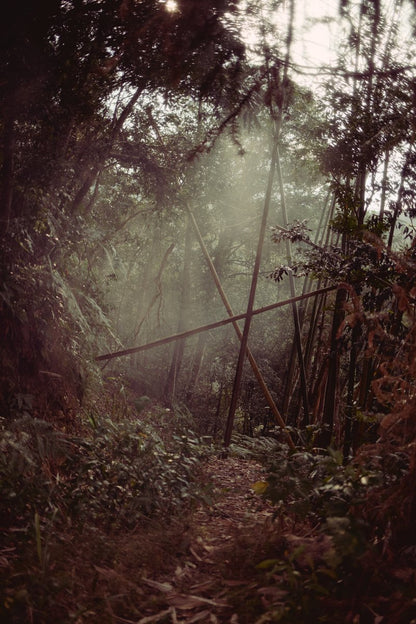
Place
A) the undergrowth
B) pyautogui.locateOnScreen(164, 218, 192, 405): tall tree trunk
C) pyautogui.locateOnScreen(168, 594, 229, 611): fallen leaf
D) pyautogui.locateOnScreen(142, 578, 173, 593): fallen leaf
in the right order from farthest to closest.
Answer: pyautogui.locateOnScreen(164, 218, 192, 405): tall tree trunk → pyautogui.locateOnScreen(142, 578, 173, 593): fallen leaf → pyautogui.locateOnScreen(168, 594, 229, 611): fallen leaf → the undergrowth

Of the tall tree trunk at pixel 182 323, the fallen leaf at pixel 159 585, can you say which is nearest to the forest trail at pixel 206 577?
the fallen leaf at pixel 159 585

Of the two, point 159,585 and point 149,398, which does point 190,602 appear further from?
point 149,398

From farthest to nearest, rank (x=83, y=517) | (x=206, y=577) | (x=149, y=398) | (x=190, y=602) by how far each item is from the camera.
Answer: (x=149, y=398) → (x=83, y=517) → (x=206, y=577) → (x=190, y=602)

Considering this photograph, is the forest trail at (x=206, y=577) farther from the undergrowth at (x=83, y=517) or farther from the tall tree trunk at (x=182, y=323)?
the tall tree trunk at (x=182, y=323)

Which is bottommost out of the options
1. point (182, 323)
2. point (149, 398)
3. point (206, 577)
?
point (182, 323)

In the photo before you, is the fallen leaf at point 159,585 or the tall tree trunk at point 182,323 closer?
the fallen leaf at point 159,585

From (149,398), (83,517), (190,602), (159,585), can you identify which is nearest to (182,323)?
(149,398)

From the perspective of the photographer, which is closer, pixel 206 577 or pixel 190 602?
pixel 190 602

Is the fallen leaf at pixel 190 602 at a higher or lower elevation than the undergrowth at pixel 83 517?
lower

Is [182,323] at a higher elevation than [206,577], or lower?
lower

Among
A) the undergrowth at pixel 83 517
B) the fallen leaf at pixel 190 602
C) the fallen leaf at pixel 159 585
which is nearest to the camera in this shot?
the undergrowth at pixel 83 517

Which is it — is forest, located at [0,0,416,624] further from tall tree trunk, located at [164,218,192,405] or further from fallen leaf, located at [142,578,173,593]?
tall tree trunk, located at [164,218,192,405]

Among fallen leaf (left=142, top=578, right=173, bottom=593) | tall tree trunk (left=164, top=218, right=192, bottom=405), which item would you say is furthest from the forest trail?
tall tree trunk (left=164, top=218, right=192, bottom=405)

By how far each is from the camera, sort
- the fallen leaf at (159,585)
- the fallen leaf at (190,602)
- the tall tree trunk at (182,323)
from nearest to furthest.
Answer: the fallen leaf at (190,602), the fallen leaf at (159,585), the tall tree trunk at (182,323)
